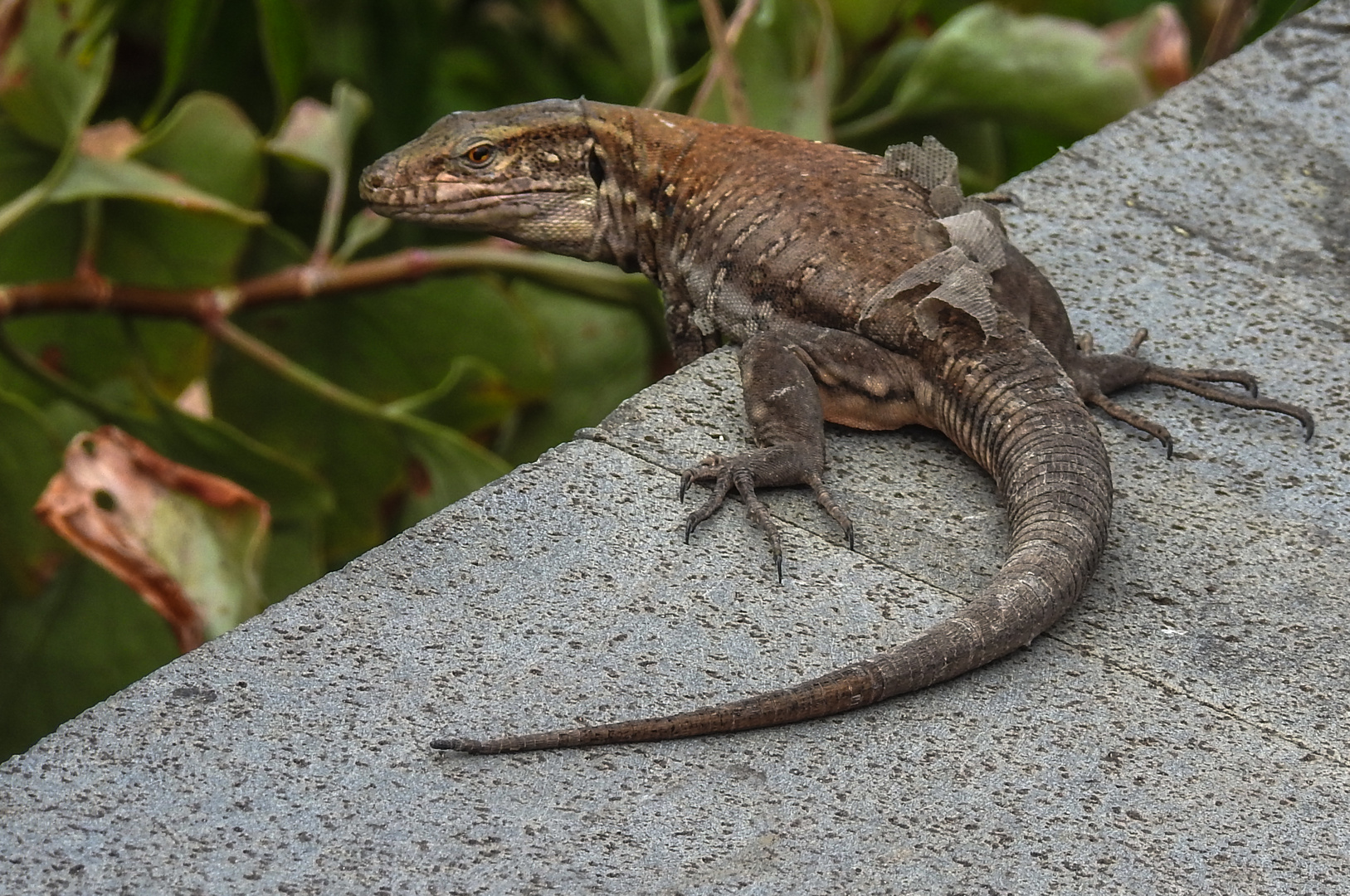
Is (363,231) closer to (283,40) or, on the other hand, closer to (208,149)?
(208,149)

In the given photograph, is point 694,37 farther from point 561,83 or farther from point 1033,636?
point 1033,636

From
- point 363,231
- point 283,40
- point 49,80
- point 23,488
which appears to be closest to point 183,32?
point 283,40

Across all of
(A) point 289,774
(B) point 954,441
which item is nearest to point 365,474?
(B) point 954,441

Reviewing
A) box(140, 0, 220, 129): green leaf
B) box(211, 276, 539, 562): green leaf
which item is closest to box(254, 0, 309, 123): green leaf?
box(140, 0, 220, 129): green leaf

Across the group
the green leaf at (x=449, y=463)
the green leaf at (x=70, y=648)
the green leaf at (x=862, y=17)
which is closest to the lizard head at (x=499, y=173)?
the green leaf at (x=449, y=463)

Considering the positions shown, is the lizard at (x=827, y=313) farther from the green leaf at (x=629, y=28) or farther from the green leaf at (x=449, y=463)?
the green leaf at (x=629, y=28)

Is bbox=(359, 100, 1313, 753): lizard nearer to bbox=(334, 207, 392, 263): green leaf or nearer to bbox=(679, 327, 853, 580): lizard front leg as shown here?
bbox=(679, 327, 853, 580): lizard front leg

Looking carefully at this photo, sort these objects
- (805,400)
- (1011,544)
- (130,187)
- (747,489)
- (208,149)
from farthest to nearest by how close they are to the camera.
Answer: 1. (208,149)
2. (130,187)
3. (805,400)
4. (747,489)
5. (1011,544)
